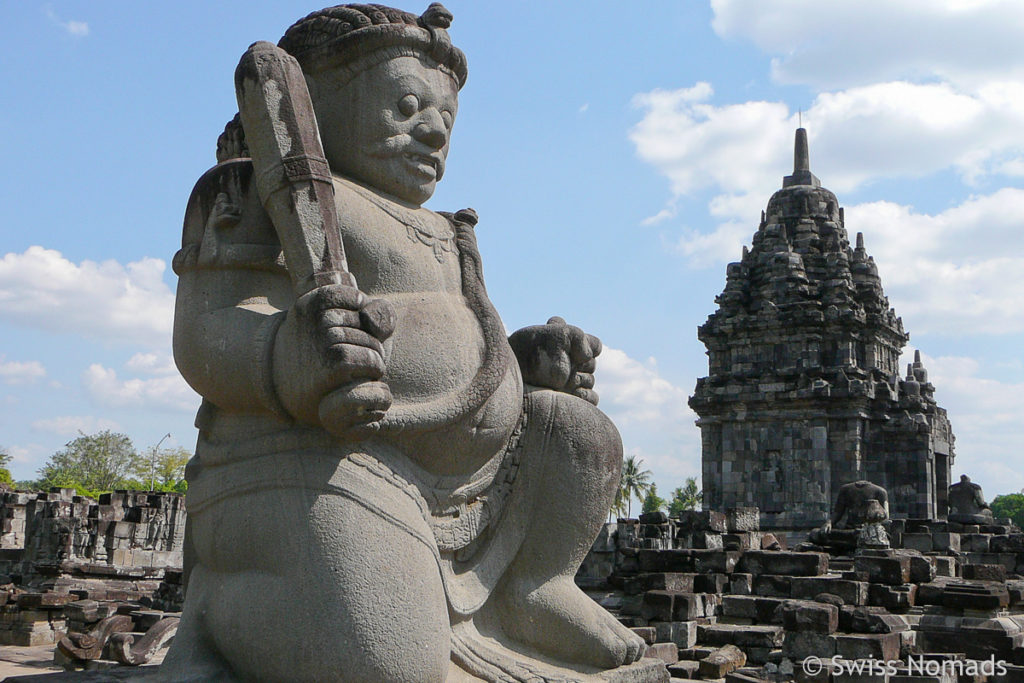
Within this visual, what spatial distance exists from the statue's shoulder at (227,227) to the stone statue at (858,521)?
46.9 feet

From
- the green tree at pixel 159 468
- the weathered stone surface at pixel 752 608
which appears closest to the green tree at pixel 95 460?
the green tree at pixel 159 468

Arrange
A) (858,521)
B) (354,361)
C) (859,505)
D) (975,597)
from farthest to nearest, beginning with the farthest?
(859,505) < (858,521) < (975,597) < (354,361)

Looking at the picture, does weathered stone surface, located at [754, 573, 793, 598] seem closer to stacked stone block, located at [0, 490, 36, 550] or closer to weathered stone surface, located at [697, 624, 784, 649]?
weathered stone surface, located at [697, 624, 784, 649]

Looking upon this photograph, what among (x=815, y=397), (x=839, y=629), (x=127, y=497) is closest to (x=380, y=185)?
(x=839, y=629)

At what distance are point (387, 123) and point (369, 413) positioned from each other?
3.69ft

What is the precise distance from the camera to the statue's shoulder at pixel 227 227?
3078mm

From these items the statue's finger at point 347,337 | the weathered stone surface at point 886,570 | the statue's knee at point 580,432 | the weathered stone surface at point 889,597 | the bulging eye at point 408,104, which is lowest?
the weathered stone surface at point 889,597

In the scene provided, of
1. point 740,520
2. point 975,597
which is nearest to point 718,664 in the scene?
point 975,597

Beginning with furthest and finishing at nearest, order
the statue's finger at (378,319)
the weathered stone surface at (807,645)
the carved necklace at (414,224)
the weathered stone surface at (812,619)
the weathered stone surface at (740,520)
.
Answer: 1. the weathered stone surface at (740,520)
2. the weathered stone surface at (812,619)
3. the weathered stone surface at (807,645)
4. the carved necklace at (414,224)
5. the statue's finger at (378,319)

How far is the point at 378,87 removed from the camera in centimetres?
338

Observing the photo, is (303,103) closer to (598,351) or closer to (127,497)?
(598,351)

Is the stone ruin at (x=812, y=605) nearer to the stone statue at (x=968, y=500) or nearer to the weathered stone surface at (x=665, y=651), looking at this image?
the weathered stone surface at (x=665, y=651)

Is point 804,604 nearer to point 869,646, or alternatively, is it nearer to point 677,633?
point 869,646

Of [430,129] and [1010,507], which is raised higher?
[1010,507]
